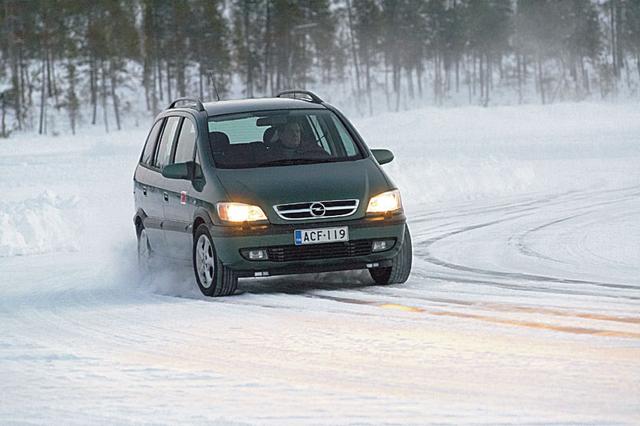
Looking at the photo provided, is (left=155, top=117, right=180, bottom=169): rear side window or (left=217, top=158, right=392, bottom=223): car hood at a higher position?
(left=155, top=117, right=180, bottom=169): rear side window

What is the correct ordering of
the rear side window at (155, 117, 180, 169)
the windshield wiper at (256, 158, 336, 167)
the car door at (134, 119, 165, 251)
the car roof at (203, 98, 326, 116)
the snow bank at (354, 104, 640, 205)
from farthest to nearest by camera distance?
the snow bank at (354, 104, 640, 205)
the rear side window at (155, 117, 180, 169)
the car door at (134, 119, 165, 251)
the car roof at (203, 98, 326, 116)
the windshield wiper at (256, 158, 336, 167)

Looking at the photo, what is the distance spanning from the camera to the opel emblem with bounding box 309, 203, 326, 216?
10.8 metres

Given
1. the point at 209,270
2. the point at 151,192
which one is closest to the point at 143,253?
the point at 151,192

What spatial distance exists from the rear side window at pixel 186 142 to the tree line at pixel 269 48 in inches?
2682

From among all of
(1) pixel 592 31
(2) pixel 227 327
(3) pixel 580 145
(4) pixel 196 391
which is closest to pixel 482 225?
(2) pixel 227 327

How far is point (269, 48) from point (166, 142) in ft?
289

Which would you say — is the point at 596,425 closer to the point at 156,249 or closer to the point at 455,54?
the point at 156,249

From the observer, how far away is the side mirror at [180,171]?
11.5m

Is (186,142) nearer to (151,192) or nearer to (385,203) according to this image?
(151,192)

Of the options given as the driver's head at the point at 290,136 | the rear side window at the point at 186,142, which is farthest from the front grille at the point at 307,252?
the rear side window at the point at 186,142

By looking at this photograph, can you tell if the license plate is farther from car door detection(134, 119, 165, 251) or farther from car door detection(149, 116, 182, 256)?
car door detection(134, 119, 165, 251)

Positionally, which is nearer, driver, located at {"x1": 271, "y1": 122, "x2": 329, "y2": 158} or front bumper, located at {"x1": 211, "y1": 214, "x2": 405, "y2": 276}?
front bumper, located at {"x1": 211, "y1": 214, "x2": 405, "y2": 276}

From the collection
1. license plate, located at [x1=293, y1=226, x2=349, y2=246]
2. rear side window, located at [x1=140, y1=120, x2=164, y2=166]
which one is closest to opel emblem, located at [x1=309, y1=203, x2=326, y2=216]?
license plate, located at [x1=293, y1=226, x2=349, y2=246]

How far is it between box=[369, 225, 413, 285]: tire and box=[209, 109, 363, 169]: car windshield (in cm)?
94
